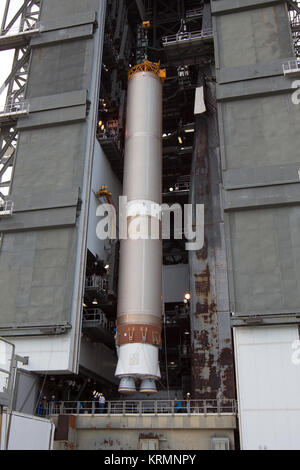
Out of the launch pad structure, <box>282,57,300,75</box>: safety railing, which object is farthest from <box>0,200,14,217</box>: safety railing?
<box>282,57,300,75</box>: safety railing

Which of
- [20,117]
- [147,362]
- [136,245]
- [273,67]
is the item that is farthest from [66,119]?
[147,362]

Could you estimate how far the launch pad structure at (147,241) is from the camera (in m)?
23.3

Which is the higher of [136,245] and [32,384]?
[136,245]

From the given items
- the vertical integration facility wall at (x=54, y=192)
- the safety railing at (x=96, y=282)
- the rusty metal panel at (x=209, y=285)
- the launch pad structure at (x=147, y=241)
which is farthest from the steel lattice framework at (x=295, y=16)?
the safety railing at (x=96, y=282)

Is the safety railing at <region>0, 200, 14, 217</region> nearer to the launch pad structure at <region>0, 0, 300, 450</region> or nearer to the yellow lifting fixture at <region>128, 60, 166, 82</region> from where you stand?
the launch pad structure at <region>0, 0, 300, 450</region>

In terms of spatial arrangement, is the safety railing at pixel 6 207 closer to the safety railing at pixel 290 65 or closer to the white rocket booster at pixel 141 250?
the white rocket booster at pixel 141 250

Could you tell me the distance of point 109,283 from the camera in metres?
31.5

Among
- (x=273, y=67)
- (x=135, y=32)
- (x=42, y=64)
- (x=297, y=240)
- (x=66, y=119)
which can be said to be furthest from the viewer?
(x=135, y=32)

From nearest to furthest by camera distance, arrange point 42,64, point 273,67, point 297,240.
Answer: point 297,240 → point 273,67 → point 42,64

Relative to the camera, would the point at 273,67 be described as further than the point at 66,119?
No

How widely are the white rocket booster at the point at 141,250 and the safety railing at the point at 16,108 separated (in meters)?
6.73

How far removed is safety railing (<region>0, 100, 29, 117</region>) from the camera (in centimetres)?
3125

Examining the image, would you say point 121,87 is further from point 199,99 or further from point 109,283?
point 109,283

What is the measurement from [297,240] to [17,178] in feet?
55.0
